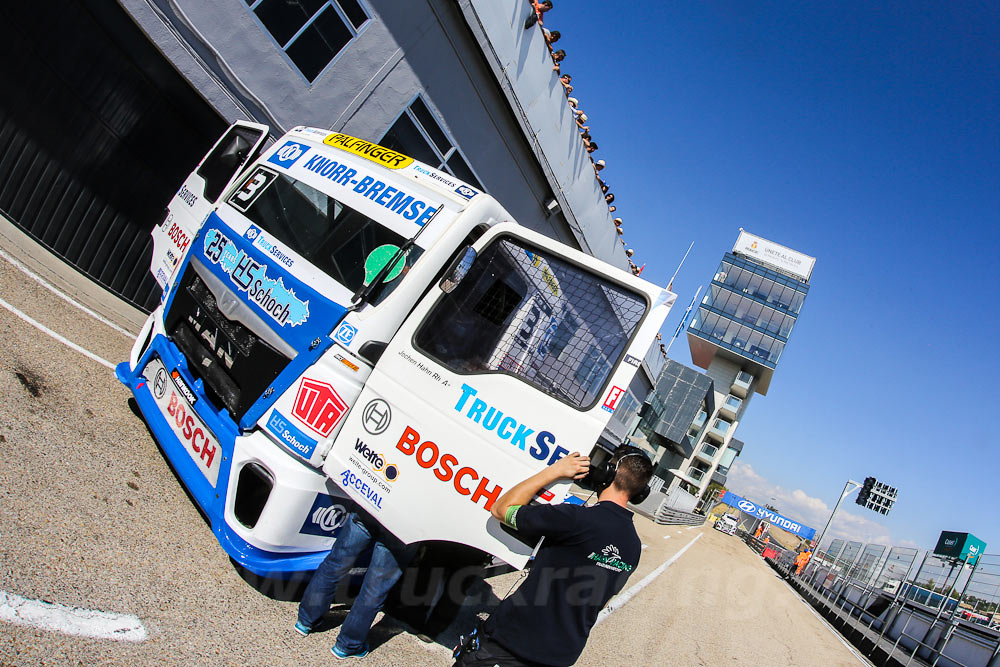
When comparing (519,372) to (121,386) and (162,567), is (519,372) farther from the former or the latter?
(121,386)

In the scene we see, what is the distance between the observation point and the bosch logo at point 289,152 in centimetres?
468

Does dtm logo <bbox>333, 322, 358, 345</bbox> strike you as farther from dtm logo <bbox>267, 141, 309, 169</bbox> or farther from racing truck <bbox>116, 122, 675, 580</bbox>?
dtm logo <bbox>267, 141, 309, 169</bbox>

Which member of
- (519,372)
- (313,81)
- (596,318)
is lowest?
(519,372)

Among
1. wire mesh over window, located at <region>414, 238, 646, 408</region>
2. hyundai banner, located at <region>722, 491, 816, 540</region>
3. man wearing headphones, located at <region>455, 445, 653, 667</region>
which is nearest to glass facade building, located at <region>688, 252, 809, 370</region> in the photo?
hyundai banner, located at <region>722, 491, 816, 540</region>

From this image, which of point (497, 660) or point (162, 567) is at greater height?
point (497, 660)

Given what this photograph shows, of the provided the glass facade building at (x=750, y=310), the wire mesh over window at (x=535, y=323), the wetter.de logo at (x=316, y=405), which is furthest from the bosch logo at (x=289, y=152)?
the glass facade building at (x=750, y=310)

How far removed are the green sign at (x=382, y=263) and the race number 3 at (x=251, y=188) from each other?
1.38 m

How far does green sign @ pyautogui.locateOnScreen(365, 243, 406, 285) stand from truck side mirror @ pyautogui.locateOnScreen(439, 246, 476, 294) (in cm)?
28

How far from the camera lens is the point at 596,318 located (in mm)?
3535

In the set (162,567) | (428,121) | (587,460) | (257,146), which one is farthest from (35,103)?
(587,460)

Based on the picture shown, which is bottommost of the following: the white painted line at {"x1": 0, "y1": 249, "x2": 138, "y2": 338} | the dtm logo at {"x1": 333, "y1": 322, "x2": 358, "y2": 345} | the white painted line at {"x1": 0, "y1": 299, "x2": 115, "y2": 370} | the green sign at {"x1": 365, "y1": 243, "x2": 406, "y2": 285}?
the white painted line at {"x1": 0, "y1": 299, "x2": 115, "y2": 370}

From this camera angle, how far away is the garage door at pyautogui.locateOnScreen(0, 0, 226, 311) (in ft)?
23.9

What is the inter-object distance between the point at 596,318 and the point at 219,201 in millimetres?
3178

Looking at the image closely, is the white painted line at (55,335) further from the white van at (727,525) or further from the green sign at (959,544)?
the white van at (727,525)
